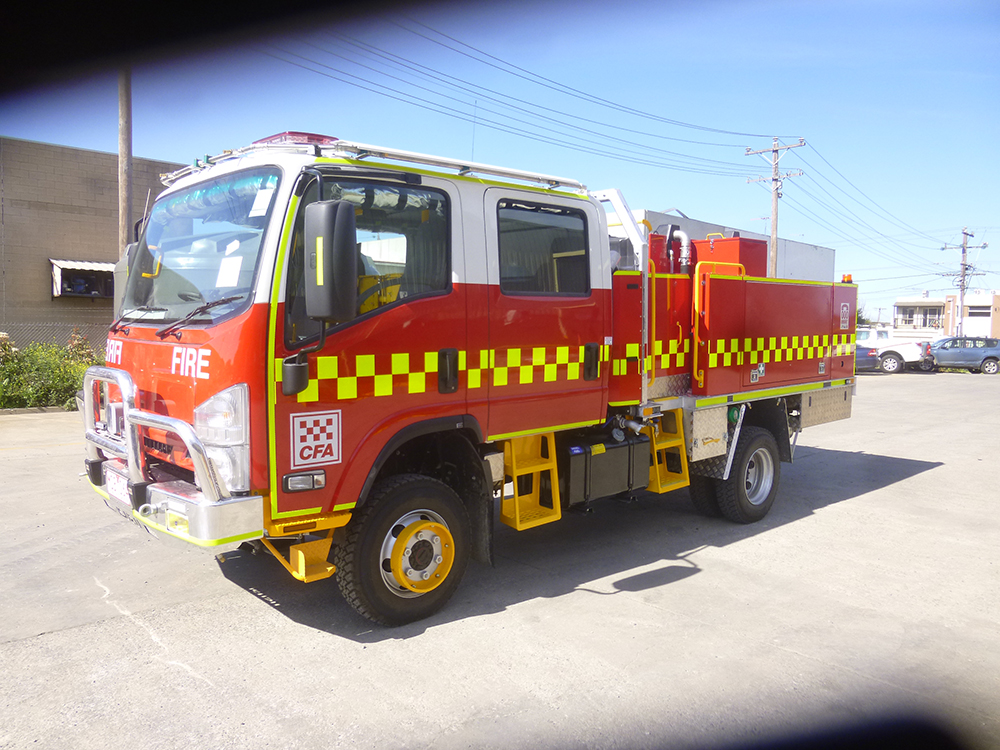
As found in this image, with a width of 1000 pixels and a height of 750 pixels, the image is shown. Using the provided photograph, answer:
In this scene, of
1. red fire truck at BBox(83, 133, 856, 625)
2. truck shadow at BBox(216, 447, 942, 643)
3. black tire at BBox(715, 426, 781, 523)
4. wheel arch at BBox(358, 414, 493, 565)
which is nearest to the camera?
red fire truck at BBox(83, 133, 856, 625)

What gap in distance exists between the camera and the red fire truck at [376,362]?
358 cm

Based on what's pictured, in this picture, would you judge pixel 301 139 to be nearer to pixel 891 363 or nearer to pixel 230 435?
pixel 230 435

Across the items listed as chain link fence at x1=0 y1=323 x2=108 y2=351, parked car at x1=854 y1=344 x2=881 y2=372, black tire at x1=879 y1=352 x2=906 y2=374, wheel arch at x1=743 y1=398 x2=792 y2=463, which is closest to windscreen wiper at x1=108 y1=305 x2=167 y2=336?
wheel arch at x1=743 y1=398 x2=792 y2=463

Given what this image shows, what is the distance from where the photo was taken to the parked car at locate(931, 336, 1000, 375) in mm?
28859

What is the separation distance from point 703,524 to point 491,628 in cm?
305

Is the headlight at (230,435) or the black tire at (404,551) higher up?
the headlight at (230,435)

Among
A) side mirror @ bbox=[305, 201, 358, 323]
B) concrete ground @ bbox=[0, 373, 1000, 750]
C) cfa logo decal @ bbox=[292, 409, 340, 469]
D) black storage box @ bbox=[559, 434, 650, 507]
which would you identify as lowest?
concrete ground @ bbox=[0, 373, 1000, 750]

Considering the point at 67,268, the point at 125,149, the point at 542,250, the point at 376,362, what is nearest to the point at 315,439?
the point at 376,362

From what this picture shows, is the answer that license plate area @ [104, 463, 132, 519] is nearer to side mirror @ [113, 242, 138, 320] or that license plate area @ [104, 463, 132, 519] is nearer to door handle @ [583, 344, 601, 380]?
side mirror @ [113, 242, 138, 320]

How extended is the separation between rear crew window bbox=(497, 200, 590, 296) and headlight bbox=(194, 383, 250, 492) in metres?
1.79

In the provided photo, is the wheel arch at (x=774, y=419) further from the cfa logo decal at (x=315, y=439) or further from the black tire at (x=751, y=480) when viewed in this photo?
the cfa logo decal at (x=315, y=439)

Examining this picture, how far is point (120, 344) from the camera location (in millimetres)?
4422

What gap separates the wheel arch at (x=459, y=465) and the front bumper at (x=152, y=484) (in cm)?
95

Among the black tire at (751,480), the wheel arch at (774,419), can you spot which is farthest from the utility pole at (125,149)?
the black tire at (751,480)
